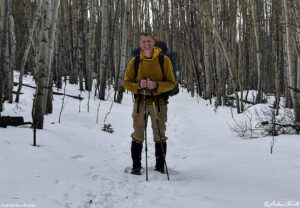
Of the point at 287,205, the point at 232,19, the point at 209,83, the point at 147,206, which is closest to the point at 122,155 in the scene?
the point at 147,206

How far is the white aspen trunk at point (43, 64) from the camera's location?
4.07m

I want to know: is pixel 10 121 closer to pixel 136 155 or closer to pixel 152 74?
pixel 136 155

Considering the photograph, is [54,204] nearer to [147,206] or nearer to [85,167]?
[147,206]

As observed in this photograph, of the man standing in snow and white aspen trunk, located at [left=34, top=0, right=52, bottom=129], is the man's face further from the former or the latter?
white aspen trunk, located at [left=34, top=0, right=52, bottom=129]

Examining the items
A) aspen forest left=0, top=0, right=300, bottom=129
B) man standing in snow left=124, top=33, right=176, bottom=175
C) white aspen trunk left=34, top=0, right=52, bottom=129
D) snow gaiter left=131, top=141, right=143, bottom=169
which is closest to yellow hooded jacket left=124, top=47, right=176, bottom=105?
man standing in snow left=124, top=33, right=176, bottom=175

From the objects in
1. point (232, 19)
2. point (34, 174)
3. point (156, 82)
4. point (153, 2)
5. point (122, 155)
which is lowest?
point (122, 155)

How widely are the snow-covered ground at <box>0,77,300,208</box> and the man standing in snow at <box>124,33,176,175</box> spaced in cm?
32

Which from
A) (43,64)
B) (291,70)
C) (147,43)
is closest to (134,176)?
(147,43)

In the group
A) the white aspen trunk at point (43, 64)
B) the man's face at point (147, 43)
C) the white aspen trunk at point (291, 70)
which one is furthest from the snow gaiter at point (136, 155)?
the white aspen trunk at point (291, 70)

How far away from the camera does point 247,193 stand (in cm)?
216

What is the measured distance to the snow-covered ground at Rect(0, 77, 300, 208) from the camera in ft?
6.75

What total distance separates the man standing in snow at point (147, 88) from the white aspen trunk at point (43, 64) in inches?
74.6

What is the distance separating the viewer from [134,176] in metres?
2.87

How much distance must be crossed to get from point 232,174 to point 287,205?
38.0 inches
